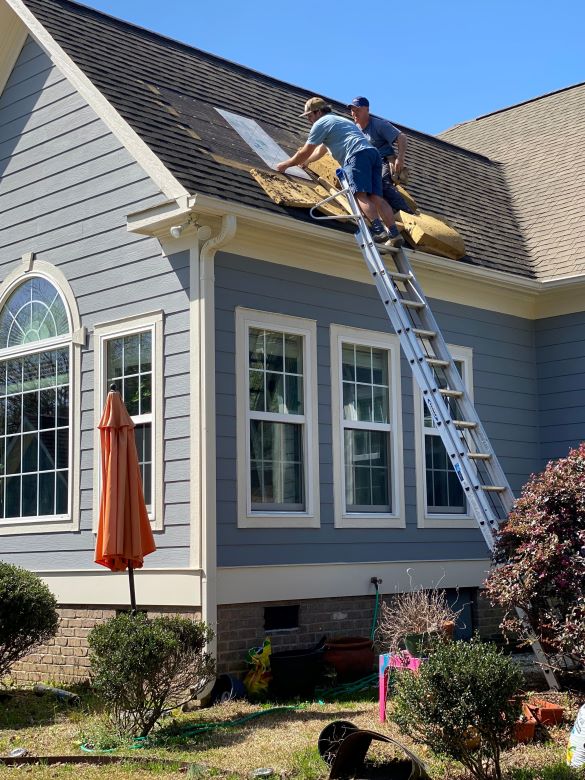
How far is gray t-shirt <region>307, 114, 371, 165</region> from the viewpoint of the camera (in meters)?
10.5

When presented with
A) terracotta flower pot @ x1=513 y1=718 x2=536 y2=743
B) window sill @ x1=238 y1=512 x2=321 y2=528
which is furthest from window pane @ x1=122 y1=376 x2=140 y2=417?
terracotta flower pot @ x1=513 y1=718 x2=536 y2=743

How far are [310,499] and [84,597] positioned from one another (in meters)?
2.39

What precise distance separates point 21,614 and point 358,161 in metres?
5.29

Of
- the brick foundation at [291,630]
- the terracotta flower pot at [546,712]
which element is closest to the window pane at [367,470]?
the brick foundation at [291,630]

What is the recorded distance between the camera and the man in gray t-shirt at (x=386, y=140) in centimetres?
1121

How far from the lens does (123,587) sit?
32.7 feet

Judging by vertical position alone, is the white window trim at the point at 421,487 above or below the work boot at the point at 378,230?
below

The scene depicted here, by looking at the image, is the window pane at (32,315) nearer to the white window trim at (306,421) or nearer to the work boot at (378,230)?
the white window trim at (306,421)

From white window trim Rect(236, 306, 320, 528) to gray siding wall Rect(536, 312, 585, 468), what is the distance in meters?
3.88

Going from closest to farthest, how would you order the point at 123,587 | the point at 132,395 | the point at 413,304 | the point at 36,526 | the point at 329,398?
the point at 413,304
the point at 123,587
the point at 132,395
the point at 329,398
the point at 36,526

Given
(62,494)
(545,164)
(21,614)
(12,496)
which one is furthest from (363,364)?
(545,164)

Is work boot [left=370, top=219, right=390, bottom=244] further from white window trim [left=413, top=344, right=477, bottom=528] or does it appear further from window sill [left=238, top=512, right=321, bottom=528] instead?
window sill [left=238, top=512, right=321, bottom=528]

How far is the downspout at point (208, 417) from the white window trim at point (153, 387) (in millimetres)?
546

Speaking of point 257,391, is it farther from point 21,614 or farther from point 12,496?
point 12,496
